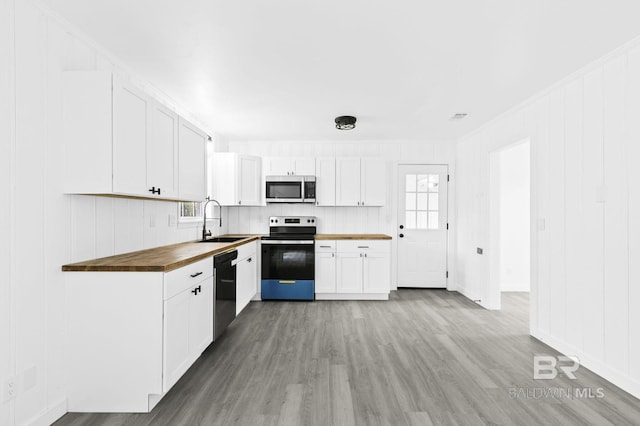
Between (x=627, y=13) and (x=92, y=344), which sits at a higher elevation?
(x=627, y=13)

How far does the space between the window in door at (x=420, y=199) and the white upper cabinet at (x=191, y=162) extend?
3291 millimetres

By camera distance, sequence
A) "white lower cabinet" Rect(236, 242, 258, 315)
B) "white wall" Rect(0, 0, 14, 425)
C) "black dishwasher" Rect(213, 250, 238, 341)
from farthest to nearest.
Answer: "white lower cabinet" Rect(236, 242, 258, 315), "black dishwasher" Rect(213, 250, 238, 341), "white wall" Rect(0, 0, 14, 425)

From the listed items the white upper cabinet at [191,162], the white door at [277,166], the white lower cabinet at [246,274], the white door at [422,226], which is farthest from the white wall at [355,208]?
the white upper cabinet at [191,162]

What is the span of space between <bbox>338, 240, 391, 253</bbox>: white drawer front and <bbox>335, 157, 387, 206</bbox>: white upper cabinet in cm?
63

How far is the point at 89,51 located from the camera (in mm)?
2156

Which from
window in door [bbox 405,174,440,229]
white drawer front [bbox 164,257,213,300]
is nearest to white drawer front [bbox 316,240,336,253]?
window in door [bbox 405,174,440,229]

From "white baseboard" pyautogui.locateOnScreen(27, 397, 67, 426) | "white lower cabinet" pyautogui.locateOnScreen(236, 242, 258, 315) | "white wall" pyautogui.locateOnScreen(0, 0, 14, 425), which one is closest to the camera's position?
"white wall" pyautogui.locateOnScreen(0, 0, 14, 425)

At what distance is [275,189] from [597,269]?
12.4 feet

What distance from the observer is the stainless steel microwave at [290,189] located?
4672 millimetres

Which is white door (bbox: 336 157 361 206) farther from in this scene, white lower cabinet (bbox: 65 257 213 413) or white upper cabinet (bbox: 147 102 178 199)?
white lower cabinet (bbox: 65 257 213 413)

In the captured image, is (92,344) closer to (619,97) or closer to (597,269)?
(597,269)

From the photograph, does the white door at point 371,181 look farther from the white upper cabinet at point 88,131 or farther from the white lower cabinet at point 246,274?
the white upper cabinet at point 88,131

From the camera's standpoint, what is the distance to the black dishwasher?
9.02ft

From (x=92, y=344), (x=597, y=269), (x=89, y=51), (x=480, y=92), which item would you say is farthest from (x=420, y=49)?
(x=92, y=344)
